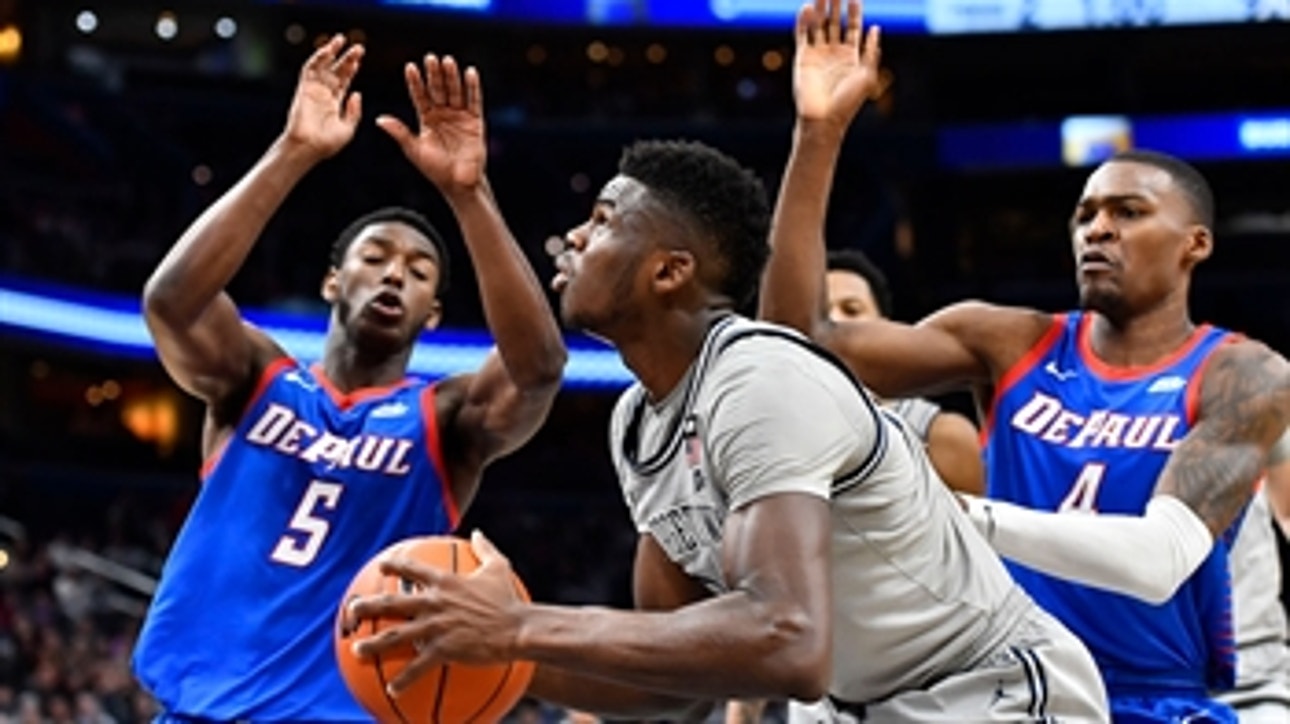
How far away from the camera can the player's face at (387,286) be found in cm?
520

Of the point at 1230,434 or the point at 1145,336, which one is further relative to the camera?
the point at 1145,336

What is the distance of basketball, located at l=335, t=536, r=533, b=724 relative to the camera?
10.0 ft

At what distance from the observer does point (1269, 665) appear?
4.31 meters

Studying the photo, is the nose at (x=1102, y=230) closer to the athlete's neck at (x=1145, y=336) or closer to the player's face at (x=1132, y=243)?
the player's face at (x=1132, y=243)

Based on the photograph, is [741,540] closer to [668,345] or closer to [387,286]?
[668,345]

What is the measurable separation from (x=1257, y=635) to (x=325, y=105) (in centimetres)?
288

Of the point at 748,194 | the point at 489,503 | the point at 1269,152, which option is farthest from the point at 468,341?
the point at 748,194

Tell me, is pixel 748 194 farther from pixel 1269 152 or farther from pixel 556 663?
pixel 1269 152

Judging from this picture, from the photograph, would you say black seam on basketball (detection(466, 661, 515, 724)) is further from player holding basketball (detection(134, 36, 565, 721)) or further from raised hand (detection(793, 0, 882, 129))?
raised hand (detection(793, 0, 882, 129))

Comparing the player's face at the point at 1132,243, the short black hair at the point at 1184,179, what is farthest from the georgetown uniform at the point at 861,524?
the short black hair at the point at 1184,179

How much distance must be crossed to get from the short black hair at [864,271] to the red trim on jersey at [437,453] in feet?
5.72

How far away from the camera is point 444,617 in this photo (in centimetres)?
271

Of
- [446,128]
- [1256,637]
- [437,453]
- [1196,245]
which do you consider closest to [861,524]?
[1256,637]

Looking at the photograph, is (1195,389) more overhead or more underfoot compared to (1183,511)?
more overhead
